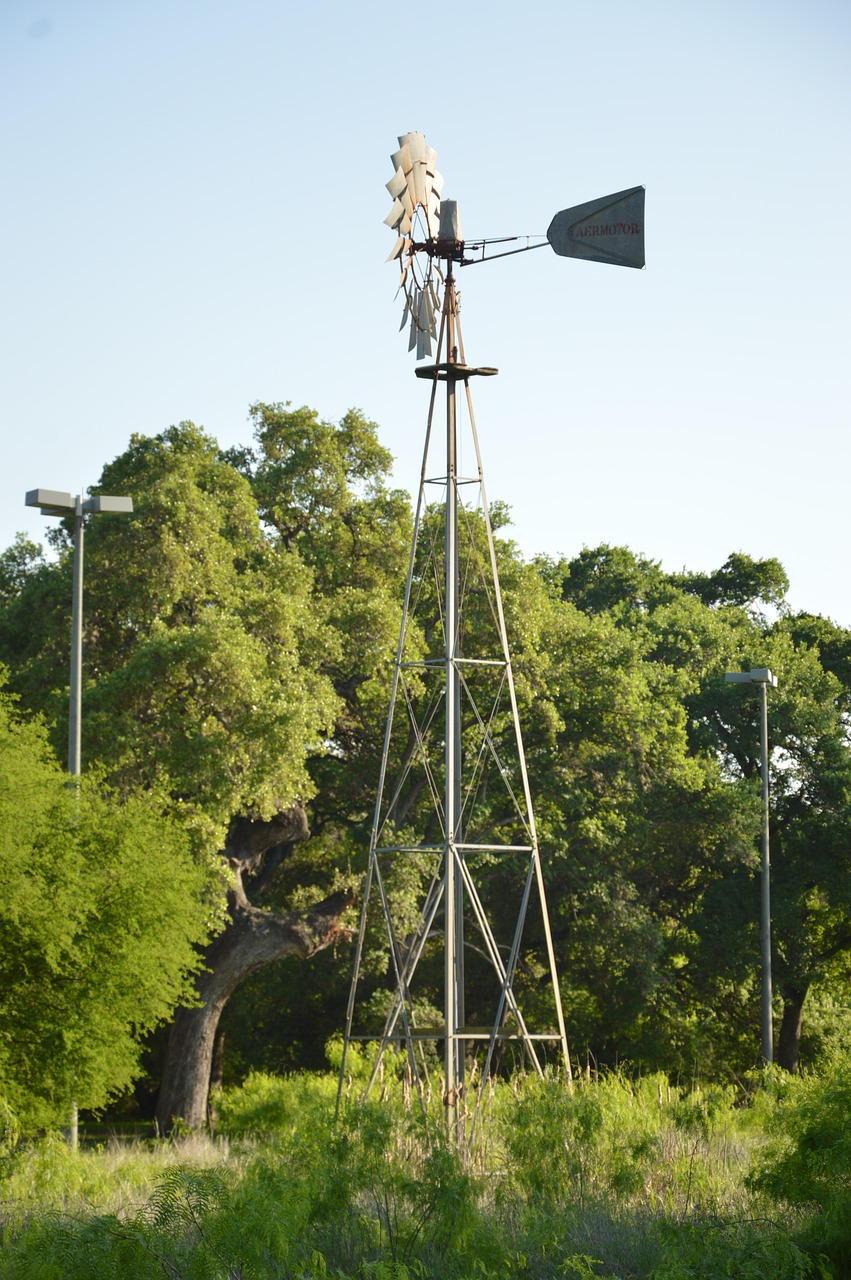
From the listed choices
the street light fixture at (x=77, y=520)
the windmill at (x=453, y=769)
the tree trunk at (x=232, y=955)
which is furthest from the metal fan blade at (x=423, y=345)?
the tree trunk at (x=232, y=955)

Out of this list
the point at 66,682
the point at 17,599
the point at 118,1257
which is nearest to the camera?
the point at 118,1257

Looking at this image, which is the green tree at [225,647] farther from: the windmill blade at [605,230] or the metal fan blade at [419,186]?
the windmill blade at [605,230]

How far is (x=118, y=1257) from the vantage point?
23.1ft

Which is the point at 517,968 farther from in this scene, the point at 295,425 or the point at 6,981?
the point at 6,981

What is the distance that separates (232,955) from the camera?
22906mm

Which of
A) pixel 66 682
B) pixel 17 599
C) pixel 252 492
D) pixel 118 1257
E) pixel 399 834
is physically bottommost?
pixel 118 1257

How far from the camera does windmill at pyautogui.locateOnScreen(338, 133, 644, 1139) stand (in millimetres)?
14109

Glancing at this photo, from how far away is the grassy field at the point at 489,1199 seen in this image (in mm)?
7363

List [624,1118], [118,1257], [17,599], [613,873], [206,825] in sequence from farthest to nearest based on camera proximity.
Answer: [613,873], [17,599], [206,825], [624,1118], [118,1257]

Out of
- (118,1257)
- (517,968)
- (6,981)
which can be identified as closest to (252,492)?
(517,968)

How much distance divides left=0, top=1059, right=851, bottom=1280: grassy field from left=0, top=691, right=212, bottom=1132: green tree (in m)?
1.06

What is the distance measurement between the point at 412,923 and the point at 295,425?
8.67 m

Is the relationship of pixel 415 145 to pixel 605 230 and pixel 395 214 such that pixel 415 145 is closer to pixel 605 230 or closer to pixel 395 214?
pixel 395 214

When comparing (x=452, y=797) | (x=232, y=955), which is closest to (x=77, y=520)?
(x=452, y=797)
